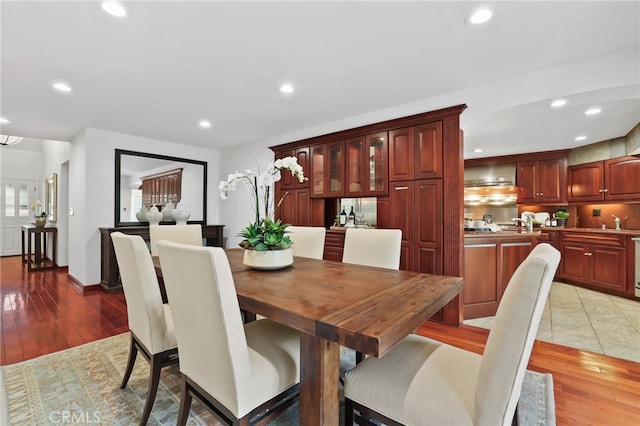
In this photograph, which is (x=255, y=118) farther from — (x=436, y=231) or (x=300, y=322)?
(x=300, y=322)

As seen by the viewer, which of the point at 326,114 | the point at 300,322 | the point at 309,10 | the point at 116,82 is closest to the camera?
the point at 300,322

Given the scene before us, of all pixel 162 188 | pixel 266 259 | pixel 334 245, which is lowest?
pixel 334 245

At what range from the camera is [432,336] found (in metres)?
2.63

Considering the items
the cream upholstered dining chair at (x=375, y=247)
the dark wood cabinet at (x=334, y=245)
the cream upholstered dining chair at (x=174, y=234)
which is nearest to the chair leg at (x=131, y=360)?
the cream upholstered dining chair at (x=174, y=234)

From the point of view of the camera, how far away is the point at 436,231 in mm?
2906

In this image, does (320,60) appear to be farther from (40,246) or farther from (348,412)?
(40,246)

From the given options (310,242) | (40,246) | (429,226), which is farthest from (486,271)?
(40,246)

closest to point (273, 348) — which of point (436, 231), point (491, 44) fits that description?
point (436, 231)

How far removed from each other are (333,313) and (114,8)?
2.17 metres

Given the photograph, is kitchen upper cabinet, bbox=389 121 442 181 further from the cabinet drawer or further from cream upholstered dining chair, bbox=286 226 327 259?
the cabinet drawer

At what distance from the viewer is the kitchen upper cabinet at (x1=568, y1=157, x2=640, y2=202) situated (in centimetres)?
426

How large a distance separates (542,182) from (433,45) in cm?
458

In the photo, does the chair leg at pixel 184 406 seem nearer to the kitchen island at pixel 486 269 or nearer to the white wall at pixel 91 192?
the kitchen island at pixel 486 269

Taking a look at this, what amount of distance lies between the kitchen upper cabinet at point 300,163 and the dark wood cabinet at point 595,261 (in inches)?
176
